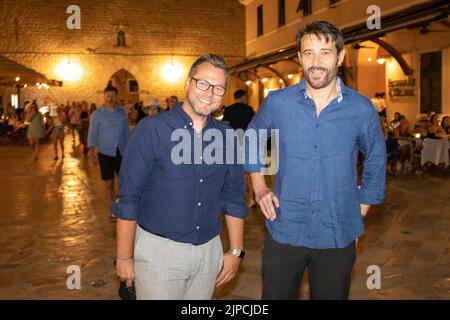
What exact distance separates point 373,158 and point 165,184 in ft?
3.15

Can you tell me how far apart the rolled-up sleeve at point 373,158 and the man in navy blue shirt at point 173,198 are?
2.23 feet

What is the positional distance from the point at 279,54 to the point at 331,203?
592 inches

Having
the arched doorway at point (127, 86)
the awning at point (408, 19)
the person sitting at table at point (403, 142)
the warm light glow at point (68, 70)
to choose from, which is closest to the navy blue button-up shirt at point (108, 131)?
the awning at point (408, 19)

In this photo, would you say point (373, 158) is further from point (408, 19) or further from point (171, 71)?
point (171, 71)

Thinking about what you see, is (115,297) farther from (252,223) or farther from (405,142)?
(405,142)

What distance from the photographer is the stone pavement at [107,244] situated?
4238 mm

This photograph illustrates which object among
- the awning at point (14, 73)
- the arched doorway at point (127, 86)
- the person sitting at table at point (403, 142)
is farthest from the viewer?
the arched doorway at point (127, 86)

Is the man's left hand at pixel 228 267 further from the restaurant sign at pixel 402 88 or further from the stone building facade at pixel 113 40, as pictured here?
the stone building facade at pixel 113 40

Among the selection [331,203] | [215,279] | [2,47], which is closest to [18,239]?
[215,279]

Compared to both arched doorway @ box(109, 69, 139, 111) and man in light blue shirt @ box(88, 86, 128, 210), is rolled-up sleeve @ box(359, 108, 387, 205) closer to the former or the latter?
man in light blue shirt @ box(88, 86, 128, 210)

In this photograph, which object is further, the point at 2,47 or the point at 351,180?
the point at 2,47

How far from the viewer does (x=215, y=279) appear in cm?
239

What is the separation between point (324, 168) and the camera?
225 centimetres
